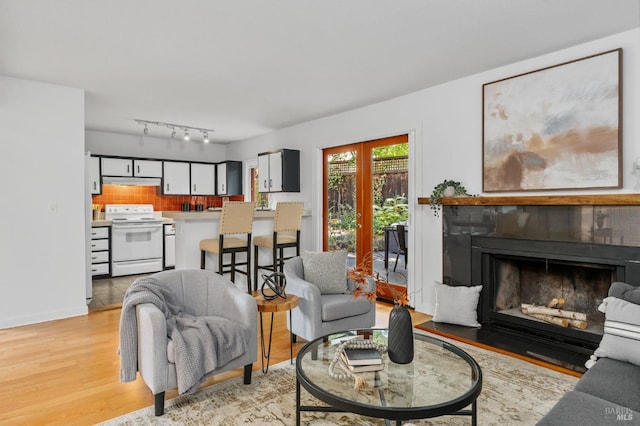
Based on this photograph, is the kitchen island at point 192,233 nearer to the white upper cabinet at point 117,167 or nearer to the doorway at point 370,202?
the doorway at point 370,202

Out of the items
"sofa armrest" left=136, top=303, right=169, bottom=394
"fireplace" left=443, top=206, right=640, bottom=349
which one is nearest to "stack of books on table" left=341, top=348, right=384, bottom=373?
"sofa armrest" left=136, top=303, right=169, bottom=394

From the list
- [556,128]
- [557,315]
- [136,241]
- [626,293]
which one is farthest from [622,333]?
[136,241]

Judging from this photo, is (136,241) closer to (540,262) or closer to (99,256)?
(99,256)

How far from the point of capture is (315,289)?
3.13 metres

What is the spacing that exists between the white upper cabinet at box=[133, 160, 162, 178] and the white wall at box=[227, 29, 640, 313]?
3.63m

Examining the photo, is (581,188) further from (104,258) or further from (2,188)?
(104,258)

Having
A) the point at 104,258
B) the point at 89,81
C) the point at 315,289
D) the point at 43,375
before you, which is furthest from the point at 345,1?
the point at 104,258

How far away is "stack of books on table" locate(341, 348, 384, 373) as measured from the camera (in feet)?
6.39

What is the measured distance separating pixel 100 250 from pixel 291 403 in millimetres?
5167

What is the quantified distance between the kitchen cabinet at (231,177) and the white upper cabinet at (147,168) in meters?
1.20

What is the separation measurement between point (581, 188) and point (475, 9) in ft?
5.60

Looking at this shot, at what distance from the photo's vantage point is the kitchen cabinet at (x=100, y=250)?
618 centimetres

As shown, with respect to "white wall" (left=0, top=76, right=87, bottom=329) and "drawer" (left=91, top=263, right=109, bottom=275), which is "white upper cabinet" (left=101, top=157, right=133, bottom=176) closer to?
"drawer" (left=91, top=263, right=109, bottom=275)

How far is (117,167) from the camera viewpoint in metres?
6.74
